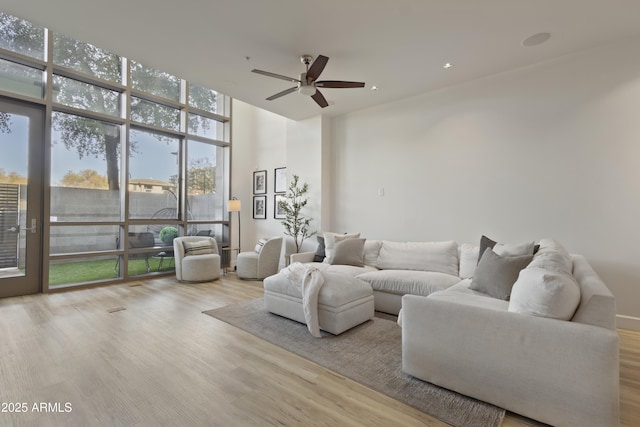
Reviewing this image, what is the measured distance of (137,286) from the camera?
4.90 metres

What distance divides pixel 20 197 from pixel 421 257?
5816mm

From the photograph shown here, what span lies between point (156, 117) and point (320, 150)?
327 cm

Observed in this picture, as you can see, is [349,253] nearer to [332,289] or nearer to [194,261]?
[332,289]

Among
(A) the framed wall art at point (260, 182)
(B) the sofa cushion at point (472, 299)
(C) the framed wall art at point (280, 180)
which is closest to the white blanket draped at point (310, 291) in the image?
(B) the sofa cushion at point (472, 299)

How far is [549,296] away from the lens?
1.62 metres

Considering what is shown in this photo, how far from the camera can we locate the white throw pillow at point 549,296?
161 centimetres

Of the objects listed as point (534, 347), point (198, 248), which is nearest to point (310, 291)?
point (534, 347)

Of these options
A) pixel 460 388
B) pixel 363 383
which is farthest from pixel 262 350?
pixel 460 388

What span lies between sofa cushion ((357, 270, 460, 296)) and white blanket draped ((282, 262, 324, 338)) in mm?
911

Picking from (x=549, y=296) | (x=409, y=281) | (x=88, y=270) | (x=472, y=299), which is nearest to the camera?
(x=549, y=296)

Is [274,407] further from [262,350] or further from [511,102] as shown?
[511,102]

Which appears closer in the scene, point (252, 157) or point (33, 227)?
point (33, 227)

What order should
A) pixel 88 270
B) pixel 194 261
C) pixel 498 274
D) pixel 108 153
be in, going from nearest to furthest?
pixel 498 274
pixel 88 270
pixel 108 153
pixel 194 261

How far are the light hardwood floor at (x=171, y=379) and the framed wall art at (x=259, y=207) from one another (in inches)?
152
